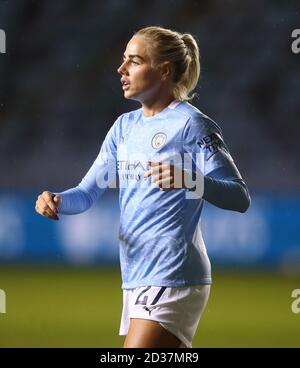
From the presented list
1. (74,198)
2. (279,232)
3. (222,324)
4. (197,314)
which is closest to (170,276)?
(197,314)

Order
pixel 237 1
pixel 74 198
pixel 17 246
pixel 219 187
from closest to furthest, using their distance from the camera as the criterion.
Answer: pixel 219 187 → pixel 74 198 → pixel 17 246 → pixel 237 1

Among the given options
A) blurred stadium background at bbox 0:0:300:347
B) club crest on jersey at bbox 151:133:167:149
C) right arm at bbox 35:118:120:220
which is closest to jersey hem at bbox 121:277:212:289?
right arm at bbox 35:118:120:220

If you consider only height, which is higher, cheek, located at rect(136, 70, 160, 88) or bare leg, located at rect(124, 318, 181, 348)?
cheek, located at rect(136, 70, 160, 88)

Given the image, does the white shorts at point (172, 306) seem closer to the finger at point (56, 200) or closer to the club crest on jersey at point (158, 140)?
the finger at point (56, 200)

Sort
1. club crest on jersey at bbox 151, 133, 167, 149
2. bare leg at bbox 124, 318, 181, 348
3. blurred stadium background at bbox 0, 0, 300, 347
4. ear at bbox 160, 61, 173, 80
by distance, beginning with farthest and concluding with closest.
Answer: blurred stadium background at bbox 0, 0, 300, 347 → ear at bbox 160, 61, 173, 80 → club crest on jersey at bbox 151, 133, 167, 149 → bare leg at bbox 124, 318, 181, 348

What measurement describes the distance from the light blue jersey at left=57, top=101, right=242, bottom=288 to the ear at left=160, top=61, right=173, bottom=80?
11 centimetres

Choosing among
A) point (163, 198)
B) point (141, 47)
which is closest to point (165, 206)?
point (163, 198)

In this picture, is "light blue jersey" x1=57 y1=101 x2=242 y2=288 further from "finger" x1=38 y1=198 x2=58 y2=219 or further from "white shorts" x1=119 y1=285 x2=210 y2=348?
"finger" x1=38 y1=198 x2=58 y2=219

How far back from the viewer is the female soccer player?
3.15 meters

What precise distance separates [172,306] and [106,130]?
6469mm

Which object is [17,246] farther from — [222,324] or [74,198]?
[74,198]

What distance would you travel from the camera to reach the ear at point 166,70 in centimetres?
339

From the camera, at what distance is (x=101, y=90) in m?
9.36

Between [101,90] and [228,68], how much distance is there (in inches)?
56.2
